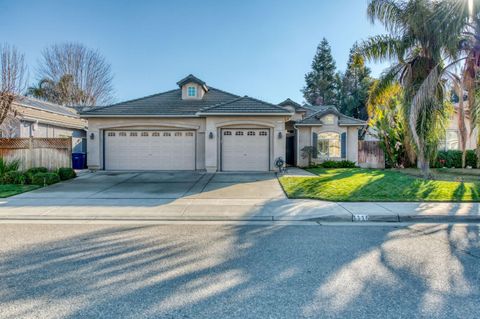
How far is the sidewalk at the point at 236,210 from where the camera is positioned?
6.66 meters

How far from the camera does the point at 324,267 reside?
396cm

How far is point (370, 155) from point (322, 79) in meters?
30.8

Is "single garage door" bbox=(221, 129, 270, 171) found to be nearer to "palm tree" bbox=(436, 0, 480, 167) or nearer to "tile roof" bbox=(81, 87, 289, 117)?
"tile roof" bbox=(81, 87, 289, 117)

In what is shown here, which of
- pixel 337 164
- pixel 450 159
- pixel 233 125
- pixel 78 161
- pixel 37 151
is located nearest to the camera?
pixel 37 151

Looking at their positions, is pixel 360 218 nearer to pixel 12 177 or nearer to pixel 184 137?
pixel 184 137

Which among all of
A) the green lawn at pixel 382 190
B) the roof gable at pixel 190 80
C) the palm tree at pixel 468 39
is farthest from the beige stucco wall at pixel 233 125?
the palm tree at pixel 468 39

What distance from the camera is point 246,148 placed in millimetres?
15477

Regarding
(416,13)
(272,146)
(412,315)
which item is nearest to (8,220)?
(412,315)

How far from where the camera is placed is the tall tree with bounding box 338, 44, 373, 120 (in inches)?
1478

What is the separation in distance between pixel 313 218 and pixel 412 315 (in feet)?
12.7

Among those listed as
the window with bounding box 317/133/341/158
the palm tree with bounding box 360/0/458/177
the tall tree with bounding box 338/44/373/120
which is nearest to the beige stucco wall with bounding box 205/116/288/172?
the window with bounding box 317/133/341/158

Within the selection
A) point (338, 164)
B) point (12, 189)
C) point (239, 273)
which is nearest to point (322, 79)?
point (338, 164)

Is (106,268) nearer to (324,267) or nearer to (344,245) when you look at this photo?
(324,267)

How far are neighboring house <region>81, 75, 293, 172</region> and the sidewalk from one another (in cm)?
720
